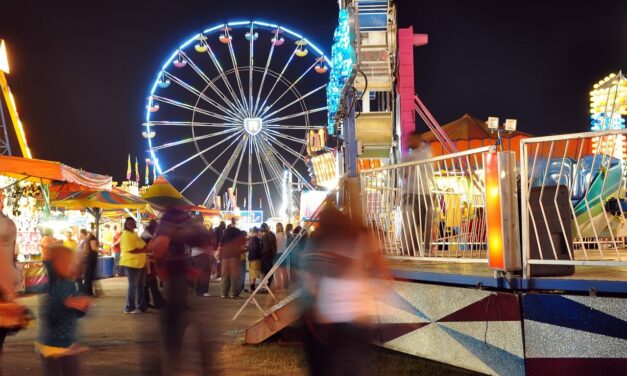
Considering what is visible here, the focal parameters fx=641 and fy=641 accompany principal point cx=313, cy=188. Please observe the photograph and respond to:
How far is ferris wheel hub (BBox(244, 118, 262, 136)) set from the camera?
27.3m

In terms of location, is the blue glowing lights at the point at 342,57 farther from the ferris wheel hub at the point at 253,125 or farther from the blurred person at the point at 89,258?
the ferris wheel hub at the point at 253,125

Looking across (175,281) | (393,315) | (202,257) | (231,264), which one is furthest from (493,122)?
(231,264)

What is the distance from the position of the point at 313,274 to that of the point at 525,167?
210cm

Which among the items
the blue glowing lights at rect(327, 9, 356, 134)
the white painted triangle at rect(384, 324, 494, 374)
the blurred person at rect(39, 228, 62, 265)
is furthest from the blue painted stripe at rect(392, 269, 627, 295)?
the blue glowing lights at rect(327, 9, 356, 134)

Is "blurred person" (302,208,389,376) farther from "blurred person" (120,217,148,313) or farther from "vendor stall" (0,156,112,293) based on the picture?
"vendor stall" (0,156,112,293)

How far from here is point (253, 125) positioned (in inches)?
1078

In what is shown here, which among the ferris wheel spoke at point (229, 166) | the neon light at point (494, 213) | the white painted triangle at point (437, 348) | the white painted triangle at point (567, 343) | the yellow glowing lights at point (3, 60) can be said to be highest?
the yellow glowing lights at point (3, 60)

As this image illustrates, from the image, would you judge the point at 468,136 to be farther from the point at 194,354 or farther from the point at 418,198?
the point at 194,354

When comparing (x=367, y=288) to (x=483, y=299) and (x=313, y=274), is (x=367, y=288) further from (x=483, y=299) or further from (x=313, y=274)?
(x=483, y=299)

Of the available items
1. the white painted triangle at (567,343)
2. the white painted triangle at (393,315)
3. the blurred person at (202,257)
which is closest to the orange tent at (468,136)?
the white painted triangle at (393,315)

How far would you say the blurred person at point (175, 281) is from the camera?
4.84 meters

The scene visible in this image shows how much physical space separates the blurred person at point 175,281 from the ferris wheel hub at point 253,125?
22420mm

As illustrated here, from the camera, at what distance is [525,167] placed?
200 inches

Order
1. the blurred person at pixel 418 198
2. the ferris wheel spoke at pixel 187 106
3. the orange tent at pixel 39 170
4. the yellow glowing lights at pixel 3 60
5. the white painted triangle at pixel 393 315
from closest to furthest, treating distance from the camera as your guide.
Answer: the white painted triangle at pixel 393 315
the blurred person at pixel 418 198
the orange tent at pixel 39 170
the yellow glowing lights at pixel 3 60
the ferris wheel spoke at pixel 187 106
